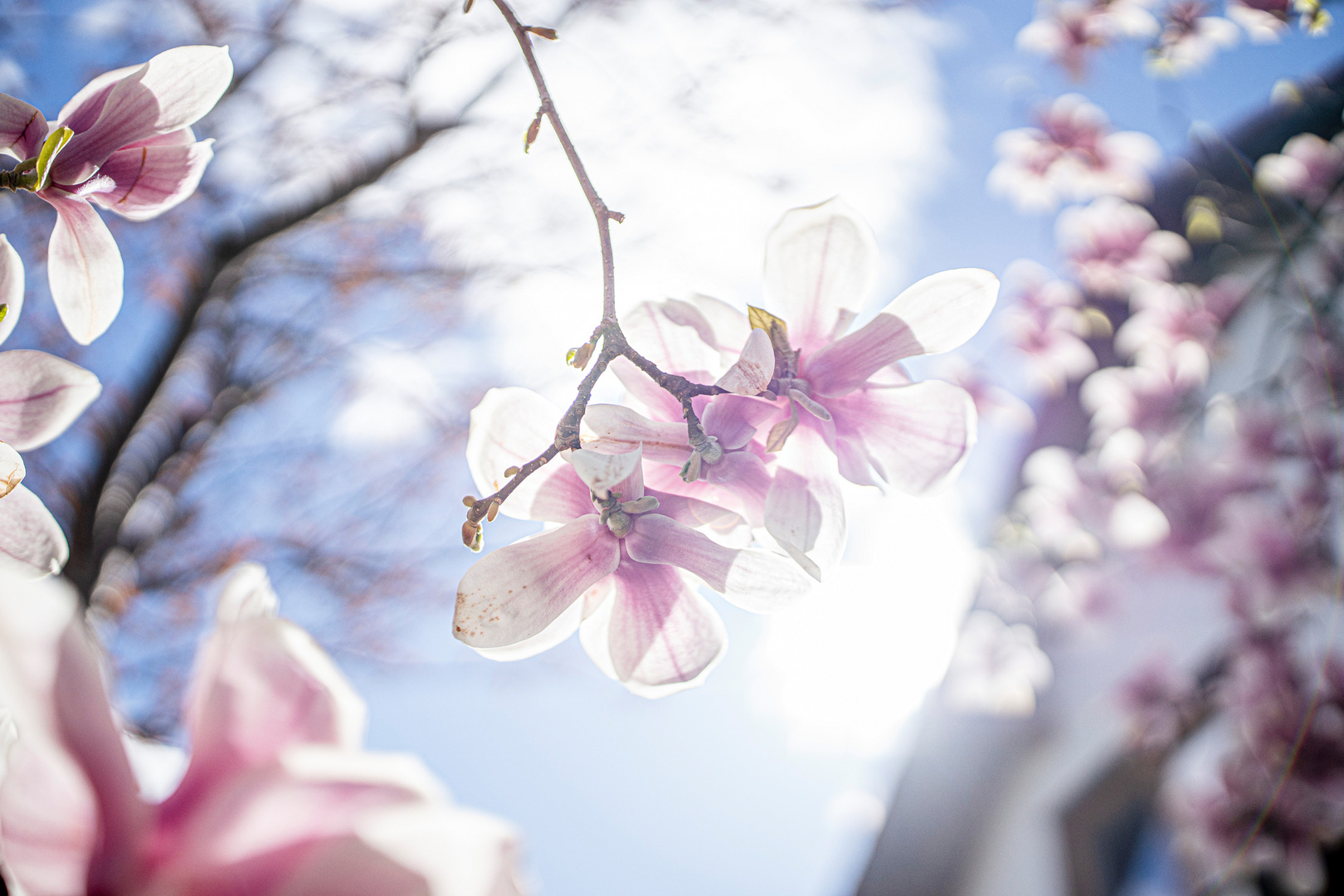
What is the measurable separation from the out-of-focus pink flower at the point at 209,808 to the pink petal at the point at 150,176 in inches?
11.4

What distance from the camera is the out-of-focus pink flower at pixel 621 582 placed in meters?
0.28

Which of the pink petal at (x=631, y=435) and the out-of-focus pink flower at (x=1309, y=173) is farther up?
the pink petal at (x=631, y=435)

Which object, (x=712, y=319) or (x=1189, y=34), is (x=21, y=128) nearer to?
(x=712, y=319)

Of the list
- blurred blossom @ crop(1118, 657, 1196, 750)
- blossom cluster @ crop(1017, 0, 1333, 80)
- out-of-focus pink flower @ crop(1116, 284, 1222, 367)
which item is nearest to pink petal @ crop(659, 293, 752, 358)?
blossom cluster @ crop(1017, 0, 1333, 80)

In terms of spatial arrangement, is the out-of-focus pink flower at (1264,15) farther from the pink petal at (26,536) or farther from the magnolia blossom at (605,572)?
the pink petal at (26,536)

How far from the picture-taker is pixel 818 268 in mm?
337

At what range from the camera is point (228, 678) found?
164mm

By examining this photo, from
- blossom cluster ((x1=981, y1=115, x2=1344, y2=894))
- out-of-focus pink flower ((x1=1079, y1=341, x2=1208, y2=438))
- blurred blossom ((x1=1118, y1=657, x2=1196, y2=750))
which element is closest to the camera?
blossom cluster ((x1=981, y1=115, x2=1344, y2=894))

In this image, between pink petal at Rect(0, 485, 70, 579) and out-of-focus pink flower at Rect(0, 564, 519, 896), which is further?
pink petal at Rect(0, 485, 70, 579)

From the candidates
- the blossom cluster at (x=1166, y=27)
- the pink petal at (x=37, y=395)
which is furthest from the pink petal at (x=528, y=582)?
the blossom cluster at (x=1166, y=27)

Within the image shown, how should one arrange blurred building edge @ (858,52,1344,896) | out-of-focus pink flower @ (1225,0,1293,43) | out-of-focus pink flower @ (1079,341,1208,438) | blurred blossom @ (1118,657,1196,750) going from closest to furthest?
out-of-focus pink flower @ (1225,0,1293,43) → out-of-focus pink flower @ (1079,341,1208,438) → blurred blossom @ (1118,657,1196,750) → blurred building edge @ (858,52,1344,896)

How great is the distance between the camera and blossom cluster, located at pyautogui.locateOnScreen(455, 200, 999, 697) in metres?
0.30

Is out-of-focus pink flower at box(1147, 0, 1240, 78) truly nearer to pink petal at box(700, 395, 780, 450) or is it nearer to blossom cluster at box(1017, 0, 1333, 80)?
blossom cluster at box(1017, 0, 1333, 80)

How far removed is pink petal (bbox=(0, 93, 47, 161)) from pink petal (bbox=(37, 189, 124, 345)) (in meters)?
0.02
